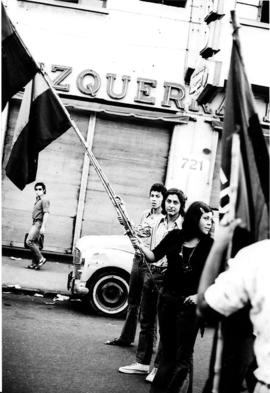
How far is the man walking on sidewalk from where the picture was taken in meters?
12.1

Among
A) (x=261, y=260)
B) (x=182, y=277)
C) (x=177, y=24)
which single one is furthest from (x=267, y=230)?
(x=177, y=24)

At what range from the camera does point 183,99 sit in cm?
1374

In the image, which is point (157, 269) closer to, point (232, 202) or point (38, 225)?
point (232, 202)

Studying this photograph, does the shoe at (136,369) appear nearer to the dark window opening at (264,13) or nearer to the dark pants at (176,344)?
the dark pants at (176,344)

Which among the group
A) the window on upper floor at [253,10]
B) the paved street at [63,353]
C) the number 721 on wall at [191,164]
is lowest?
the paved street at [63,353]

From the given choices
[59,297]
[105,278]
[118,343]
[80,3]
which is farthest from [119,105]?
[118,343]

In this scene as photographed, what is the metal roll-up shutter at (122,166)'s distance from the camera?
13.7m

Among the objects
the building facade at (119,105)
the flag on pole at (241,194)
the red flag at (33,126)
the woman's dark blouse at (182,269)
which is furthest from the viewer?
the building facade at (119,105)

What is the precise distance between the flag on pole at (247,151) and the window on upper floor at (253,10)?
10947mm

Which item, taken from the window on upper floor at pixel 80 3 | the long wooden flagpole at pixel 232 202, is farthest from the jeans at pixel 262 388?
the window on upper floor at pixel 80 3

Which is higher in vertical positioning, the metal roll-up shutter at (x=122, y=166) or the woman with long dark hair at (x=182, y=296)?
the metal roll-up shutter at (x=122, y=166)

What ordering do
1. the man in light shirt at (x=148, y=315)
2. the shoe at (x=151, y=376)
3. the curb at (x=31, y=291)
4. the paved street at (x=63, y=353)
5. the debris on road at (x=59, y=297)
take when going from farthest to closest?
the curb at (x=31, y=291), the debris on road at (x=59, y=297), the man in light shirt at (x=148, y=315), the shoe at (x=151, y=376), the paved street at (x=63, y=353)

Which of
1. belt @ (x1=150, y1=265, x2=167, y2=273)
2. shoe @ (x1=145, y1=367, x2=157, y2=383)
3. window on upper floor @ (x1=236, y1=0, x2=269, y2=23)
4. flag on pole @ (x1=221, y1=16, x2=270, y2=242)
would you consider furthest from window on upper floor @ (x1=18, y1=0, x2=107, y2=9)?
flag on pole @ (x1=221, y1=16, x2=270, y2=242)

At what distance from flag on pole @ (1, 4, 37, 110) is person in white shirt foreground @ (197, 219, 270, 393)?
7.75ft
